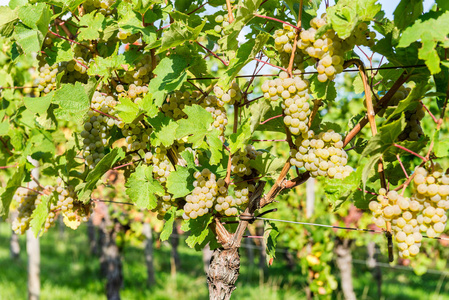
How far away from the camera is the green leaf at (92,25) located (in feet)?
4.35

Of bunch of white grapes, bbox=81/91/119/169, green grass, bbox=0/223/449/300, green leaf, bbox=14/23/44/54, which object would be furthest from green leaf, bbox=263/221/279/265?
green grass, bbox=0/223/449/300

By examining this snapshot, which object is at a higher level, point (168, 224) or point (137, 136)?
point (137, 136)

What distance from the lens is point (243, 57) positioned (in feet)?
3.59

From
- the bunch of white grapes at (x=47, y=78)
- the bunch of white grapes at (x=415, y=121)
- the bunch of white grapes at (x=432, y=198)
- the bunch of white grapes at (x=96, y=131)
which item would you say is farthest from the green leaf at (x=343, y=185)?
the bunch of white grapes at (x=47, y=78)

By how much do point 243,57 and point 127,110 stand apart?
16.6 inches

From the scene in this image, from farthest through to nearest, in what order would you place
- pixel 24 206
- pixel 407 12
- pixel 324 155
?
pixel 24 206
pixel 324 155
pixel 407 12

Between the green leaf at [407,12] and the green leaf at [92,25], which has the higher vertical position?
the green leaf at [92,25]

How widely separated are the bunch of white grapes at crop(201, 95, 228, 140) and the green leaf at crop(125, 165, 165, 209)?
0.95ft

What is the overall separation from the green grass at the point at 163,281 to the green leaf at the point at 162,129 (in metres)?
5.84

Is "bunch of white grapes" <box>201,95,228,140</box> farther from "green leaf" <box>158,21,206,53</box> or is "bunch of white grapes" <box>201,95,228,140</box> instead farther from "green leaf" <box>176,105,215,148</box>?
"green leaf" <box>158,21,206,53</box>

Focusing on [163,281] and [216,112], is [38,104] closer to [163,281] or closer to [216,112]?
[216,112]

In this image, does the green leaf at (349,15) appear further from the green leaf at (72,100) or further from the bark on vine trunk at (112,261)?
the bark on vine trunk at (112,261)

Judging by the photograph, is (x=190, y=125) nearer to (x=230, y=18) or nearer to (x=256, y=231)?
(x=230, y=18)

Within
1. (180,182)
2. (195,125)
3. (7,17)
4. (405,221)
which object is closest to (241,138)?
(195,125)
